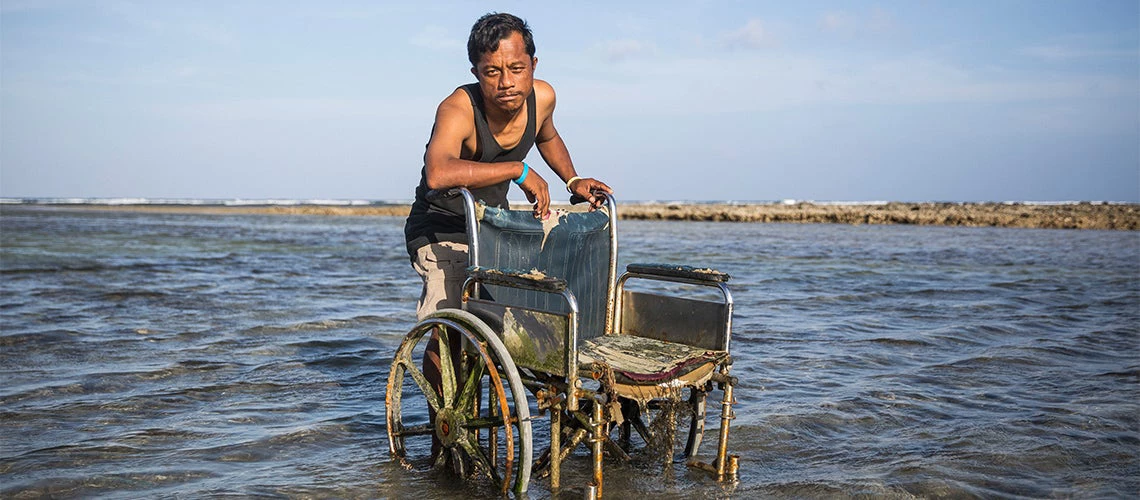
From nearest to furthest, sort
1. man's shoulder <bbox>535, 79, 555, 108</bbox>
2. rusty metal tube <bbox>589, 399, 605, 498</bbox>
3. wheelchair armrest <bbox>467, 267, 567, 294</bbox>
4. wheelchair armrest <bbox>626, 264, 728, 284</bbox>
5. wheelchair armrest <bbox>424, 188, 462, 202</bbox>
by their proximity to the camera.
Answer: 1. wheelchair armrest <bbox>467, 267, 567, 294</bbox>
2. rusty metal tube <bbox>589, 399, 605, 498</bbox>
3. wheelchair armrest <bbox>424, 188, 462, 202</bbox>
4. wheelchair armrest <bbox>626, 264, 728, 284</bbox>
5. man's shoulder <bbox>535, 79, 555, 108</bbox>

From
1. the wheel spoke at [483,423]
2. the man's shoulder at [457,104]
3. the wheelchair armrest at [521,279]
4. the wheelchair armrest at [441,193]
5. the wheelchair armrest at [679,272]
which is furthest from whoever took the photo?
the wheelchair armrest at [679,272]

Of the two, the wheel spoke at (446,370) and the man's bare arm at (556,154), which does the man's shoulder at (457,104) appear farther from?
the wheel spoke at (446,370)

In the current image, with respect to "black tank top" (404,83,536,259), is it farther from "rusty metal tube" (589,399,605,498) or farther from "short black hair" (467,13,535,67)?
"rusty metal tube" (589,399,605,498)

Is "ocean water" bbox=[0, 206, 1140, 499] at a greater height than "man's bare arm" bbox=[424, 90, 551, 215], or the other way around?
"man's bare arm" bbox=[424, 90, 551, 215]

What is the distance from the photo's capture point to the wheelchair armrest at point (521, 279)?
311 centimetres

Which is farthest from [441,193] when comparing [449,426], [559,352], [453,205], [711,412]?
[711,412]

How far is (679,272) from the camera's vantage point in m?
3.82

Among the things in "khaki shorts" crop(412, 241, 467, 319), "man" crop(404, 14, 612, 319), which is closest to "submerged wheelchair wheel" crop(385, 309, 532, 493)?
"khaki shorts" crop(412, 241, 467, 319)

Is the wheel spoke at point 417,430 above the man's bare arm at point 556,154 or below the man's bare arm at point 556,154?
below

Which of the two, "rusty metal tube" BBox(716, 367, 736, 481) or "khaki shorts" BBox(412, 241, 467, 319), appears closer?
"rusty metal tube" BBox(716, 367, 736, 481)

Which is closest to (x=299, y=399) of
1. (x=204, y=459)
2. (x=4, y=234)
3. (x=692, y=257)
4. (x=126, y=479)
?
(x=204, y=459)

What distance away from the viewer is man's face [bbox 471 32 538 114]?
11.5 feet

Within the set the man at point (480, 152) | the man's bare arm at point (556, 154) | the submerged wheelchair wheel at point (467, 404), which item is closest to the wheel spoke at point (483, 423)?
the submerged wheelchair wheel at point (467, 404)

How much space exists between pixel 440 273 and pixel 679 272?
1021 millimetres
